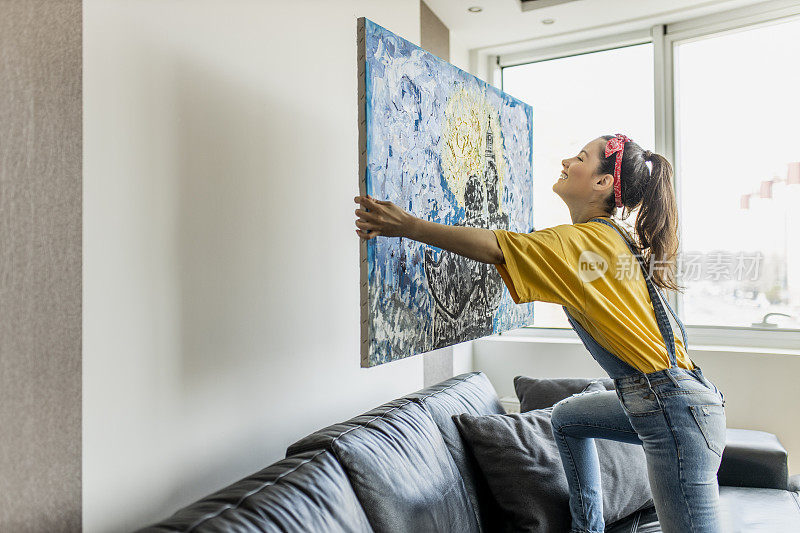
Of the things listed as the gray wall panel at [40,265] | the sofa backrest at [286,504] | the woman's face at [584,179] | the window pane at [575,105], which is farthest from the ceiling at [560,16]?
the sofa backrest at [286,504]

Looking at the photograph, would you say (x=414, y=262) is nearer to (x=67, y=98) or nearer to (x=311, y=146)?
(x=311, y=146)

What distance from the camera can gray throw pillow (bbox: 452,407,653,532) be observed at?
5.91 ft

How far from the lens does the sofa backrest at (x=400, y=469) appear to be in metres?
1.41

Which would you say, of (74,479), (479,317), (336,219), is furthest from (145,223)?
(479,317)

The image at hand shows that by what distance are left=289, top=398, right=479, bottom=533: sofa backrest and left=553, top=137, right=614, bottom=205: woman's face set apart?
78 cm

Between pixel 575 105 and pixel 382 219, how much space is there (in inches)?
90.0

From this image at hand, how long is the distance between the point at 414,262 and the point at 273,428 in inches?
24.3

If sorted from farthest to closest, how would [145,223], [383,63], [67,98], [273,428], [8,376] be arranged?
1. [273,428]
2. [383,63]
3. [145,223]
4. [67,98]
5. [8,376]

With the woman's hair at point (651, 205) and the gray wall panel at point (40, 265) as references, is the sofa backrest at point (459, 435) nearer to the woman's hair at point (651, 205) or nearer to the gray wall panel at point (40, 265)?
the woman's hair at point (651, 205)

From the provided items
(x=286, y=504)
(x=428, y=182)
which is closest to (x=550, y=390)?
(x=428, y=182)

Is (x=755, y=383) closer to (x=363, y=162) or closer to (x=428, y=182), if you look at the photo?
(x=428, y=182)

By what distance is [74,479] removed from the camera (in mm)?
1169

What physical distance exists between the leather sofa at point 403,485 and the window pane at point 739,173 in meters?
0.85

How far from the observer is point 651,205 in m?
1.68
